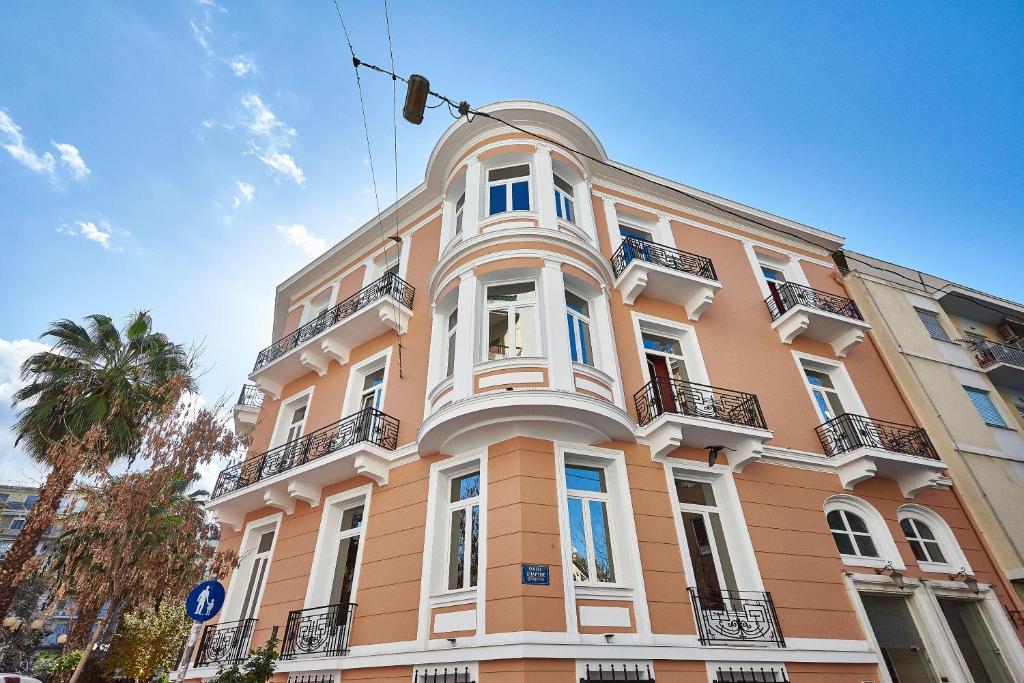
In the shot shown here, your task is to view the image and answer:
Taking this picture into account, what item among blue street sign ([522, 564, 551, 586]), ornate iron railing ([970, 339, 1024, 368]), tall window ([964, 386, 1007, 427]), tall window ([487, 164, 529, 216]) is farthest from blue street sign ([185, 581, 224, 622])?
ornate iron railing ([970, 339, 1024, 368])

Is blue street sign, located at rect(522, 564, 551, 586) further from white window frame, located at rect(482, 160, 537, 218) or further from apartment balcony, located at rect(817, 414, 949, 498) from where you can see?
white window frame, located at rect(482, 160, 537, 218)

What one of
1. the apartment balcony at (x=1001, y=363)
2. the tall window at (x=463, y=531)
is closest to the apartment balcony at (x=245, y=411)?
the tall window at (x=463, y=531)

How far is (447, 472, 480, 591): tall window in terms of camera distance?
8.28 metres

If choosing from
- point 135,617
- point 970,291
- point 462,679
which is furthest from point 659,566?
point 135,617

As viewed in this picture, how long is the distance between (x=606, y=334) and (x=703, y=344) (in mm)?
2985

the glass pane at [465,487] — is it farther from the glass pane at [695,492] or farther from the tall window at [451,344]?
the glass pane at [695,492]

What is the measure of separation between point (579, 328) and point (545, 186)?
12.6 ft

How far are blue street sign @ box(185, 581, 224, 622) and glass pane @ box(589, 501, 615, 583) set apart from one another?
5.63 m

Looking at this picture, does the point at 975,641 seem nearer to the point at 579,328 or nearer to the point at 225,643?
the point at 579,328

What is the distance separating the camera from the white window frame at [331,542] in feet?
31.7

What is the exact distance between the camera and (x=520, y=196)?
1262cm

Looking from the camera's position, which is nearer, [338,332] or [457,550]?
[457,550]

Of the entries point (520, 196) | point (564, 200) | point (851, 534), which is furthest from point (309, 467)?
point (851, 534)

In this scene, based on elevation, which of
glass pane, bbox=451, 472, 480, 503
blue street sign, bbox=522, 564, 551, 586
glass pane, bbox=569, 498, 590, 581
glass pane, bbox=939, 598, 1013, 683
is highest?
glass pane, bbox=451, 472, 480, 503
